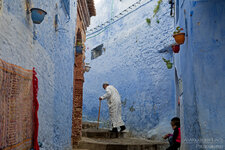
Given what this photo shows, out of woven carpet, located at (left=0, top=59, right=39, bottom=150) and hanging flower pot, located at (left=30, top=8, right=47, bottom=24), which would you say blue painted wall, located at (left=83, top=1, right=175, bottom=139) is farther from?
hanging flower pot, located at (left=30, top=8, right=47, bottom=24)

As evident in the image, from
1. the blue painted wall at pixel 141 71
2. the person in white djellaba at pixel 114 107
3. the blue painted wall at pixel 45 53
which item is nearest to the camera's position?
the blue painted wall at pixel 45 53

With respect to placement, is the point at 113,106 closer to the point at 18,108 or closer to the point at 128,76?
the point at 128,76

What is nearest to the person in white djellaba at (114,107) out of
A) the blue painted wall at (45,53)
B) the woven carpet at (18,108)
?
the blue painted wall at (45,53)

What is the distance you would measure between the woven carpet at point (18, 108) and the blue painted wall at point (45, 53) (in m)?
0.12

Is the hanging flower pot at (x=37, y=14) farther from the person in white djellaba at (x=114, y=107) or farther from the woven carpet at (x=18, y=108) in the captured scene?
the person in white djellaba at (x=114, y=107)

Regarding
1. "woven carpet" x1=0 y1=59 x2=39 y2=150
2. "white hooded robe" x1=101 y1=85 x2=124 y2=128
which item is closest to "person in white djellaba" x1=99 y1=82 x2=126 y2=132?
"white hooded robe" x1=101 y1=85 x2=124 y2=128

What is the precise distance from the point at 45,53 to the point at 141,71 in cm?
601

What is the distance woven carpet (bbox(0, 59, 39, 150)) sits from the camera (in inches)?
80.0

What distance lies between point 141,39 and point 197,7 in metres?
5.71

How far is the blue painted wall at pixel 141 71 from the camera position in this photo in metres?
7.89

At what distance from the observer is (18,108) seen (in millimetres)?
→ 2369

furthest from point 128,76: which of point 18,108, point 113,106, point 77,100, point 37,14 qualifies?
point 18,108

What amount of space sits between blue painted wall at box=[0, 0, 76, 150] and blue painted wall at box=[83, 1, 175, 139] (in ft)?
11.8

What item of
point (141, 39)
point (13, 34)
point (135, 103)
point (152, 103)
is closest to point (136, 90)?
point (135, 103)
